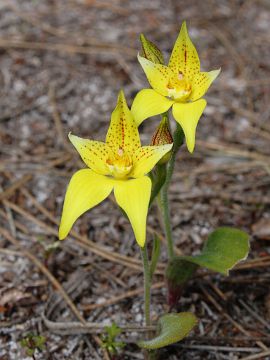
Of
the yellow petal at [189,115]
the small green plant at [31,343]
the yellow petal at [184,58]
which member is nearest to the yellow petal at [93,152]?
the yellow petal at [189,115]

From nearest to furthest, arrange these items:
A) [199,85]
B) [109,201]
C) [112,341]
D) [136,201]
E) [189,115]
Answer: [136,201], [189,115], [199,85], [112,341], [109,201]

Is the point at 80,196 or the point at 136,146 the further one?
the point at 136,146

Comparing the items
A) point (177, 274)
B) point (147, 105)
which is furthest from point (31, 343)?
point (147, 105)

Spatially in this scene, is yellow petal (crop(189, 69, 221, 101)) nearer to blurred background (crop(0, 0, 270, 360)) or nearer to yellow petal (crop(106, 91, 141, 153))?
yellow petal (crop(106, 91, 141, 153))

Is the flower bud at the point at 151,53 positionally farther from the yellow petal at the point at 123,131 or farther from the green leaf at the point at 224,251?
the green leaf at the point at 224,251

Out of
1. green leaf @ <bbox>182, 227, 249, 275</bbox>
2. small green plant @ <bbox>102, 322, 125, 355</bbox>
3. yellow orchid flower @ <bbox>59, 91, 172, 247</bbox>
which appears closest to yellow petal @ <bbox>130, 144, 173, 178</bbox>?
yellow orchid flower @ <bbox>59, 91, 172, 247</bbox>

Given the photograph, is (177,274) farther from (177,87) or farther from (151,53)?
(151,53)

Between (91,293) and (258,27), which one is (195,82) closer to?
(91,293)

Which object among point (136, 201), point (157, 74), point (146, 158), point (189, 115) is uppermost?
point (157, 74)
